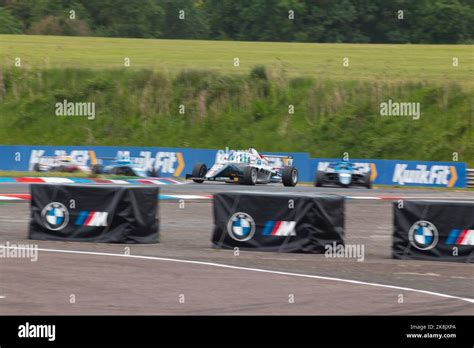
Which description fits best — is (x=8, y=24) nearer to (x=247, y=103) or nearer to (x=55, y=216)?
(x=247, y=103)

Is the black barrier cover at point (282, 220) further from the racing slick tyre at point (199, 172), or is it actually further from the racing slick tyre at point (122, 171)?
the racing slick tyre at point (122, 171)

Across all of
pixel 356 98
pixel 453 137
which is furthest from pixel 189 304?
pixel 356 98

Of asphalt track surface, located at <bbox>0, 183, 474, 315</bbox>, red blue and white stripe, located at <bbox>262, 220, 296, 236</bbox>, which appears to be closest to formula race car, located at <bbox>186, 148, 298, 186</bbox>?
asphalt track surface, located at <bbox>0, 183, 474, 315</bbox>

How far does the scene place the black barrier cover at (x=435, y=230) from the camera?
14312 millimetres

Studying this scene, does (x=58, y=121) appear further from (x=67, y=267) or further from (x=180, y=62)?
(x=67, y=267)

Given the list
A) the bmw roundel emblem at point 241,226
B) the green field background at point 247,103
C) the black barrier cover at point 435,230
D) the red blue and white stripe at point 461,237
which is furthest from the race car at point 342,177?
the red blue and white stripe at point 461,237

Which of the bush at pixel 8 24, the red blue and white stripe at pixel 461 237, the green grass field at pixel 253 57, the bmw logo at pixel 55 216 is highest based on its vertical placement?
the bush at pixel 8 24

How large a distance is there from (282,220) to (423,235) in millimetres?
A: 2301

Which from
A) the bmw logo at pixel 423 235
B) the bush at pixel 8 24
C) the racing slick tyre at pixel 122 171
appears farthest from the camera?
the bush at pixel 8 24

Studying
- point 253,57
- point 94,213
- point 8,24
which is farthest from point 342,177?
point 8,24

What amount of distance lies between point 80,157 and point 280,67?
679 inches

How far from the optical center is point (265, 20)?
75188mm

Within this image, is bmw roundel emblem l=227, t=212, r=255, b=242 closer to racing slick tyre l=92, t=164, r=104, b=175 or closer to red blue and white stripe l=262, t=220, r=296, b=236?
red blue and white stripe l=262, t=220, r=296, b=236

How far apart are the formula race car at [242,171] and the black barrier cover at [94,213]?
561 inches
